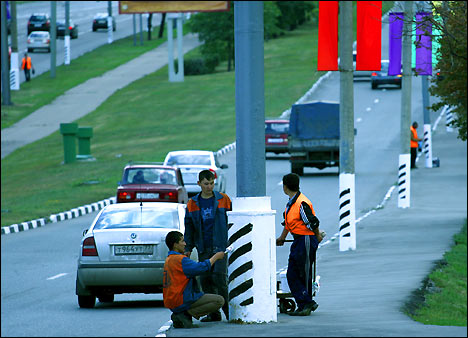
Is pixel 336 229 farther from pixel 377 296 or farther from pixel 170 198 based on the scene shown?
pixel 377 296

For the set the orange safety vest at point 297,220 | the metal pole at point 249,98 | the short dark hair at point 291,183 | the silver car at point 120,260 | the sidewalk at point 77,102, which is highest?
the metal pole at point 249,98

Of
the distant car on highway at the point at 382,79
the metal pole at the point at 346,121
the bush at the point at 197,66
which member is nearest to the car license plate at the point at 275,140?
the metal pole at the point at 346,121

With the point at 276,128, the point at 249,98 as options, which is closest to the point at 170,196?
the point at 249,98

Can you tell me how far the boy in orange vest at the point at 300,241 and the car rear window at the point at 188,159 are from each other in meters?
20.6

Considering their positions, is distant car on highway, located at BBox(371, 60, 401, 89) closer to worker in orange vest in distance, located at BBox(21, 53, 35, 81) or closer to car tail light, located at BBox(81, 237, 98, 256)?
worker in orange vest in distance, located at BBox(21, 53, 35, 81)

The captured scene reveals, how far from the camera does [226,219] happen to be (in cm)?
1255

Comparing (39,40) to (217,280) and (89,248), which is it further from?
(217,280)

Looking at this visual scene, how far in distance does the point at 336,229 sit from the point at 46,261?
26.3 ft

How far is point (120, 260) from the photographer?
600 inches

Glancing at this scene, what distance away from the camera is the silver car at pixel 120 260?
596 inches

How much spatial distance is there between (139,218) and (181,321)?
4.09 meters

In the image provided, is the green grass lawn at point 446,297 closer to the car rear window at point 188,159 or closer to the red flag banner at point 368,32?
the red flag banner at point 368,32

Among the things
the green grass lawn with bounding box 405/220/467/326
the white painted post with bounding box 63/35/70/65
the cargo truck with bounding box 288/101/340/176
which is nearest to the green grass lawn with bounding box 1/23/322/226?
the cargo truck with bounding box 288/101/340/176

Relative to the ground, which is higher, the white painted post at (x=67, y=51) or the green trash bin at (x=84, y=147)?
the white painted post at (x=67, y=51)
